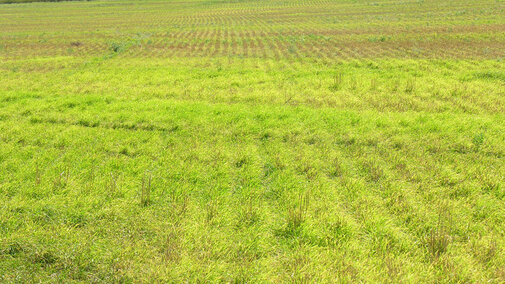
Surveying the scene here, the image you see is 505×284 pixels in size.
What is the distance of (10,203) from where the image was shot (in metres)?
4.25

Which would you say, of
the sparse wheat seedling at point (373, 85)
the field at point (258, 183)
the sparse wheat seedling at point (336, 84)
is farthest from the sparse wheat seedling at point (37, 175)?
the sparse wheat seedling at point (373, 85)

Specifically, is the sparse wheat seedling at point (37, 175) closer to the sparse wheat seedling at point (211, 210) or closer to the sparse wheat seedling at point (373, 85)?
the sparse wheat seedling at point (211, 210)

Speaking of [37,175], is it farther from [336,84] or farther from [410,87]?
[410,87]

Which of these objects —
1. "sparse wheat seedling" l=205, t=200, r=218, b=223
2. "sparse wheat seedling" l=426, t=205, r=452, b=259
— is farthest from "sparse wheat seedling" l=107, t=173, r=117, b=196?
"sparse wheat seedling" l=426, t=205, r=452, b=259

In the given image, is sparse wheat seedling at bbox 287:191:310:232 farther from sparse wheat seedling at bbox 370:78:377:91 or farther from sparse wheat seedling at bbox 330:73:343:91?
sparse wheat seedling at bbox 370:78:377:91

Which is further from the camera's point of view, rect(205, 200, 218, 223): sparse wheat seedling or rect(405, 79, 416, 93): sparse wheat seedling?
rect(405, 79, 416, 93): sparse wheat seedling

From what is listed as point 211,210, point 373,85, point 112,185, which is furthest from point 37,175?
point 373,85

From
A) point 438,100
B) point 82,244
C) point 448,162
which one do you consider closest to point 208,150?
point 82,244

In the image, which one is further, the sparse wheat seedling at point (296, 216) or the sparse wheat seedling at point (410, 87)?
the sparse wheat seedling at point (410, 87)

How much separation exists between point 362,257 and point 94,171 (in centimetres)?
515

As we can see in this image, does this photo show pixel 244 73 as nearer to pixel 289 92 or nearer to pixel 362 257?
pixel 289 92

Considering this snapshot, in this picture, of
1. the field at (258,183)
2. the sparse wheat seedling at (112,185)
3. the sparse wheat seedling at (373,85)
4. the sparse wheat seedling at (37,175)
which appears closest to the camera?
the field at (258,183)

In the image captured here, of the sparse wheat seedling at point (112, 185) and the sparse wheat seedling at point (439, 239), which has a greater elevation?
the sparse wheat seedling at point (112, 185)

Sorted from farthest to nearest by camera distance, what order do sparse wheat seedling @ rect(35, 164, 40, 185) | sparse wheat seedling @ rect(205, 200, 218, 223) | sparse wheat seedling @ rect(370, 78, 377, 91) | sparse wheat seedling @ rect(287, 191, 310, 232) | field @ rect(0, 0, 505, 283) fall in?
sparse wheat seedling @ rect(370, 78, 377, 91), sparse wheat seedling @ rect(35, 164, 40, 185), sparse wheat seedling @ rect(205, 200, 218, 223), sparse wheat seedling @ rect(287, 191, 310, 232), field @ rect(0, 0, 505, 283)
